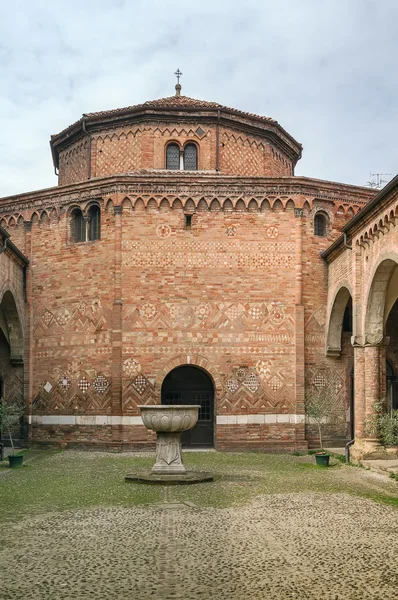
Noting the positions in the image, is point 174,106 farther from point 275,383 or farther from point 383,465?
point 383,465

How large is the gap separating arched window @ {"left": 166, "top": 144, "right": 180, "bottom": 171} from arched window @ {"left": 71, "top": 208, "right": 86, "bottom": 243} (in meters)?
3.52

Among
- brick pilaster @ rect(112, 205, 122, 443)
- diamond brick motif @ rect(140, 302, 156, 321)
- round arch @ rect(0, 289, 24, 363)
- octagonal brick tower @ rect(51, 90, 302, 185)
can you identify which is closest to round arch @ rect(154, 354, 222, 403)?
brick pilaster @ rect(112, 205, 122, 443)

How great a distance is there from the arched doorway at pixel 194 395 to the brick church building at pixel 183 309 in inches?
1.6

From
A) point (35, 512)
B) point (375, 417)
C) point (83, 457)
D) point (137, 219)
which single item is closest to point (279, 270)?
point (137, 219)

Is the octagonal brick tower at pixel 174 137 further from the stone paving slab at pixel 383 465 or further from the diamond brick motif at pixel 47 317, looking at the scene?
the stone paving slab at pixel 383 465

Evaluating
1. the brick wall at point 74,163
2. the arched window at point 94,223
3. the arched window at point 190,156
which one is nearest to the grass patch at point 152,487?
the arched window at point 94,223

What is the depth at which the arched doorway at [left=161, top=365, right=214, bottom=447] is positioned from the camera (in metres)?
20.1

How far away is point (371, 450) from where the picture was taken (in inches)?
623

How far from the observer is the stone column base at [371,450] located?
1582 centimetres

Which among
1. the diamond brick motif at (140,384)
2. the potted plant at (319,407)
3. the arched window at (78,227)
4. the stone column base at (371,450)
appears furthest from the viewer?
the arched window at (78,227)

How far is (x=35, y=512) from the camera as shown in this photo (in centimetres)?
1005

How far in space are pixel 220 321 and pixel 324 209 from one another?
4.49m

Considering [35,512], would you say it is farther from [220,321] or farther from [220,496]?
[220,321]

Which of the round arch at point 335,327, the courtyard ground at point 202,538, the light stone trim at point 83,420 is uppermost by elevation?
the round arch at point 335,327
